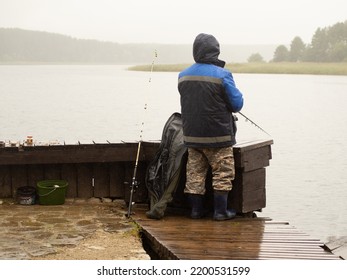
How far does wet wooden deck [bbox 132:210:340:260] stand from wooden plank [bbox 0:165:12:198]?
1.71 m

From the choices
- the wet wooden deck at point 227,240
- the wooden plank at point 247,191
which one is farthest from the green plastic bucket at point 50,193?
the wooden plank at point 247,191

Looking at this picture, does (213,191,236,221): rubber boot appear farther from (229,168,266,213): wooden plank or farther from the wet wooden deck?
(229,168,266,213): wooden plank

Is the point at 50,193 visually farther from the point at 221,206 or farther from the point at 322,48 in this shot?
the point at 322,48

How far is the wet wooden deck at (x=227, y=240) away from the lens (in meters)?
3.99

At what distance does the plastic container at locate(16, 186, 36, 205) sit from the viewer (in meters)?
5.85

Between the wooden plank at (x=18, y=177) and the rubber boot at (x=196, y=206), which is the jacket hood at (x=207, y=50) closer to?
the rubber boot at (x=196, y=206)

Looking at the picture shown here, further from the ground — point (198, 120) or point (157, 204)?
point (198, 120)

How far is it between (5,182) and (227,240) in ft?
9.48

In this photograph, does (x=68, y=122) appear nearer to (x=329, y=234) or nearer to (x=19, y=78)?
(x=329, y=234)

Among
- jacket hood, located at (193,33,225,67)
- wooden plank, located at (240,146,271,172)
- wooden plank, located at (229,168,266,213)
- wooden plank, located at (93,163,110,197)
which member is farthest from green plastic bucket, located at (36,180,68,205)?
jacket hood, located at (193,33,225,67)

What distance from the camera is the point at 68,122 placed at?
31.0 metres

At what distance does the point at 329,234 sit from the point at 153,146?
7.62 metres

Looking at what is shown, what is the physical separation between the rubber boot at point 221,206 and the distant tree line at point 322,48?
41.8m
